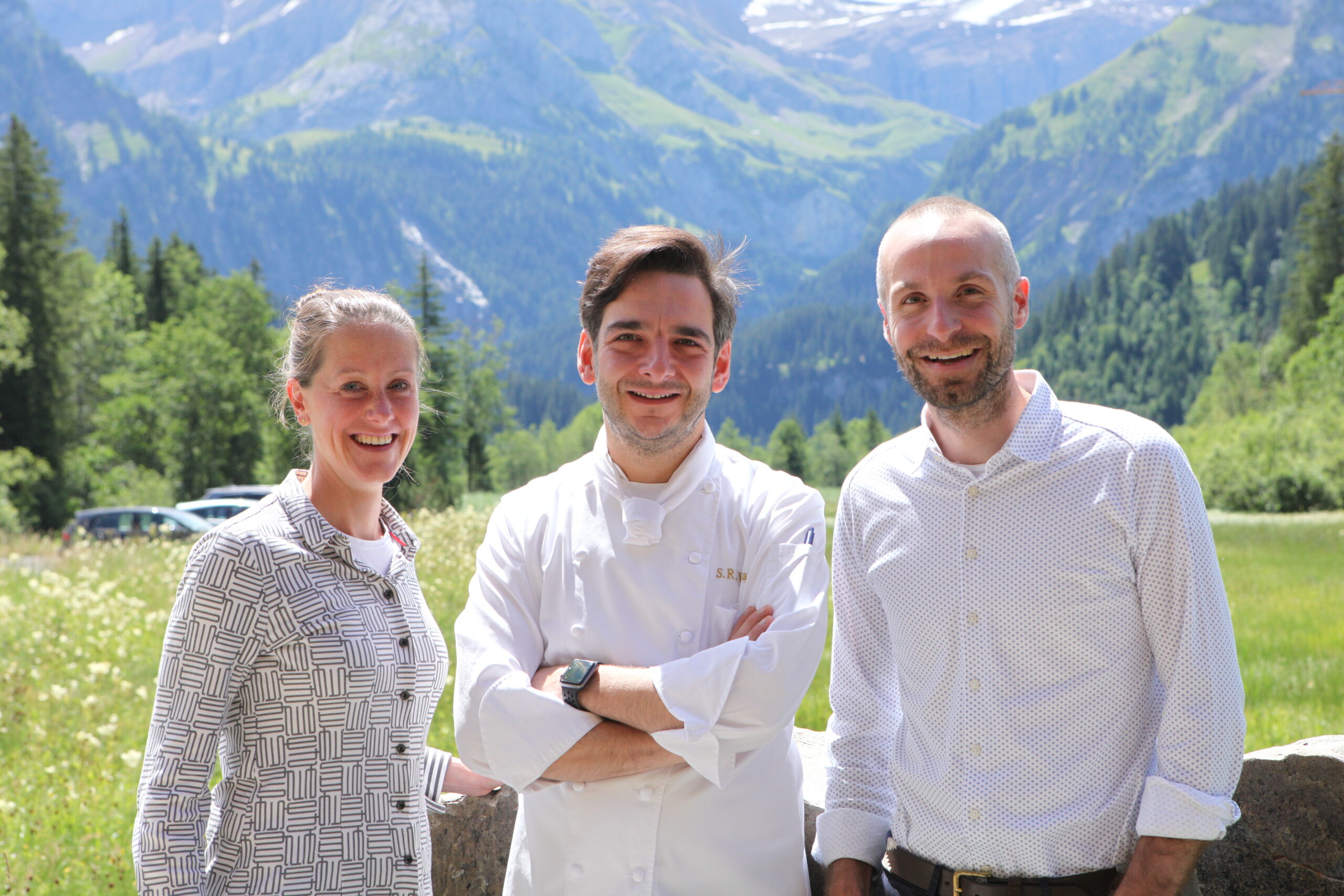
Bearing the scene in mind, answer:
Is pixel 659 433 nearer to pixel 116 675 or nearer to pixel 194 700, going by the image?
pixel 194 700

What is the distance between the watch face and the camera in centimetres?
285

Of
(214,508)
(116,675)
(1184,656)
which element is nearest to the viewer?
(1184,656)

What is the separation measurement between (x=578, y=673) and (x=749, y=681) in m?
0.43

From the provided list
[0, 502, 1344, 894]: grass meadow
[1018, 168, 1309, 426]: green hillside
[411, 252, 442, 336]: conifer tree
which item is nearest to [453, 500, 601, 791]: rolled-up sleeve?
[0, 502, 1344, 894]: grass meadow

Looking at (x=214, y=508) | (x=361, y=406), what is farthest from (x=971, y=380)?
(x=214, y=508)

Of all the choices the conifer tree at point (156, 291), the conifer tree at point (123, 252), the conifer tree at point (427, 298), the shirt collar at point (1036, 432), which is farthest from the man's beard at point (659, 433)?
the conifer tree at point (123, 252)

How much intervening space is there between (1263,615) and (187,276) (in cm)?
7883

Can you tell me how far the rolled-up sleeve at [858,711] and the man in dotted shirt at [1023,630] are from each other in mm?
17

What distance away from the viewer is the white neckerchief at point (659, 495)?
3068mm

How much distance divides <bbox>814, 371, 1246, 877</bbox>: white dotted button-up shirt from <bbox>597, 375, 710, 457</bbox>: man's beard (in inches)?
24.7

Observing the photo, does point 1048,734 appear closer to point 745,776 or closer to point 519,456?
point 745,776

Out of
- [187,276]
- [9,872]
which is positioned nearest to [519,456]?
[187,276]

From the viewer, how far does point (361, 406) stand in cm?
323

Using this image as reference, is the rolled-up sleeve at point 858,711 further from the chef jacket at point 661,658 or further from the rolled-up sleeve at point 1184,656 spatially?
the rolled-up sleeve at point 1184,656
